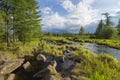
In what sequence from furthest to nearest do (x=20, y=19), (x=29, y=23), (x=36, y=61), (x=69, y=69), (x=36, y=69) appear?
1. (x=29, y=23)
2. (x=20, y=19)
3. (x=36, y=61)
4. (x=36, y=69)
5. (x=69, y=69)

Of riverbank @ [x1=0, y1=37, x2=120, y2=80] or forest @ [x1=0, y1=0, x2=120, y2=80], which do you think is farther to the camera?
forest @ [x1=0, y1=0, x2=120, y2=80]

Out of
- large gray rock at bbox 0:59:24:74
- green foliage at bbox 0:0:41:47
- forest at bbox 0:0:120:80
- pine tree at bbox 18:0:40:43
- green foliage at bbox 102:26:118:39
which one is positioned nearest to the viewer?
forest at bbox 0:0:120:80

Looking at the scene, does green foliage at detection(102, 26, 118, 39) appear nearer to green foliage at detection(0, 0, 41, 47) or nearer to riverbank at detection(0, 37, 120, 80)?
green foliage at detection(0, 0, 41, 47)

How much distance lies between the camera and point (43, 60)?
68.8ft

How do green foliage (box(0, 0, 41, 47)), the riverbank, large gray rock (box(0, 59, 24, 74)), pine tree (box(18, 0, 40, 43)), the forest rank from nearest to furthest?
the riverbank
the forest
large gray rock (box(0, 59, 24, 74))
green foliage (box(0, 0, 41, 47))
pine tree (box(18, 0, 40, 43))

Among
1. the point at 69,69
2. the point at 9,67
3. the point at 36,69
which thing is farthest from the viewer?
the point at 36,69

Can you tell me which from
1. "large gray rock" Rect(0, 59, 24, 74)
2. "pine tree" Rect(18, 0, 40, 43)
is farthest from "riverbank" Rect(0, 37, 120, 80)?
"pine tree" Rect(18, 0, 40, 43)

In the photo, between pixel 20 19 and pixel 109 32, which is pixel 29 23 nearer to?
pixel 20 19

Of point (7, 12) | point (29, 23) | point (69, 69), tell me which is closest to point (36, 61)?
point (69, 69)

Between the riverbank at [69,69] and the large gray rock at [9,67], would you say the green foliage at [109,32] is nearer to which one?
the riverbank at [69,69]

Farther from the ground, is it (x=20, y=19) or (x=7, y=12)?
(x=7, y=12)

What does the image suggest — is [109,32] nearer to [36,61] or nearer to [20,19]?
[20,19]

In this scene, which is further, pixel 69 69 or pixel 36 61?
pixel 36 61

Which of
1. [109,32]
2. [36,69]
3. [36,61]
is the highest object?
[109,32]
